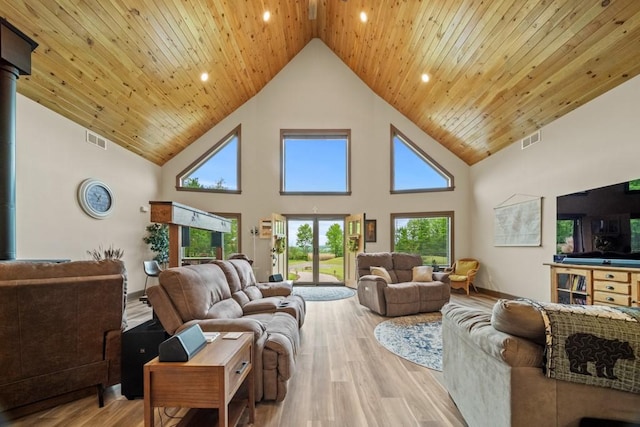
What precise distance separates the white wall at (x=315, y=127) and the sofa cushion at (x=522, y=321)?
245 inches

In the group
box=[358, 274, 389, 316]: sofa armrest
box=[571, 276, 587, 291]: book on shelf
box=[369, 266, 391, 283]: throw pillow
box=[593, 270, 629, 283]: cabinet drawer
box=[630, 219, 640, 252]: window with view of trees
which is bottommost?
box=[358, 274, 389, 316]: sofa armrest

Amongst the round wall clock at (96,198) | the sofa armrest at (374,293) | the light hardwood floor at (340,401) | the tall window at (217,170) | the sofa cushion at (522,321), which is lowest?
the light hardwood floor at (340,401)

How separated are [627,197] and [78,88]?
23.7 feet

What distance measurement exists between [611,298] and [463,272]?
11.6 feet

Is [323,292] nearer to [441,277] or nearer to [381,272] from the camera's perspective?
[381,272]

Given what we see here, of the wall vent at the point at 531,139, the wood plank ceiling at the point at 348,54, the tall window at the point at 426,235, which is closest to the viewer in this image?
the wood plank ceiling at the point at 348,54

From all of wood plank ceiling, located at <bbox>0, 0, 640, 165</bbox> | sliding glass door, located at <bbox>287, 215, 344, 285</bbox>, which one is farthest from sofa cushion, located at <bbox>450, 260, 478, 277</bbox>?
sliding glass door, located at <bbox>287, 215, 344, 285</bbox>

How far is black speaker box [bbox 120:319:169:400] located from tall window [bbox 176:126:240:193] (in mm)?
5612

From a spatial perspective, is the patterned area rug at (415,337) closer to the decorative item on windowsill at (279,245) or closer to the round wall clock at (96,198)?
the decorative item on windowsill at (279,245)

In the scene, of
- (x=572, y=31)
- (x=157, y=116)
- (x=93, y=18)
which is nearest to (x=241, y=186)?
(x=157, y=116)

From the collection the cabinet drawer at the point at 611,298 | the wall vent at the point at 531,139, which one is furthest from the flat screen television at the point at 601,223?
the wall vent at the point at 531,139

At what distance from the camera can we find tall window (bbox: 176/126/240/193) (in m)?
7.45

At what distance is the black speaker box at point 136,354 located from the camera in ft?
7.32

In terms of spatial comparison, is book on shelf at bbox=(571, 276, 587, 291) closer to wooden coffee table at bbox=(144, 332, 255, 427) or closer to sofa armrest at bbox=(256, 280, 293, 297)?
sofa armrest at bbox=(256, 280, 293, 297)
